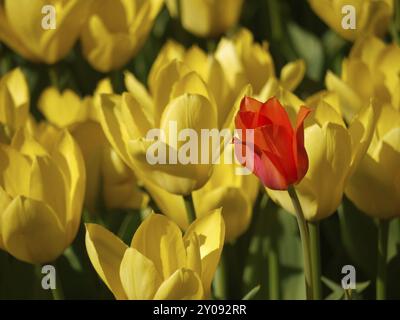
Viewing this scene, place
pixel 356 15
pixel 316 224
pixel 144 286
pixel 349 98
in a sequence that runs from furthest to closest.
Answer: pixel 356 15 → pixel 349 98 → pixel 316 224 → pixel 144 286

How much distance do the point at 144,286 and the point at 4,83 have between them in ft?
1.31

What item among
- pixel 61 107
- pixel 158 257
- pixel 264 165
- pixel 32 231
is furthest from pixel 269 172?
pixel 61 107

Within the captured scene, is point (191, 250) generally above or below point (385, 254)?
above

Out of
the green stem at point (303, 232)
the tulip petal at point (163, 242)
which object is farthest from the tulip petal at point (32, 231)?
the green stem at point (303, 232)

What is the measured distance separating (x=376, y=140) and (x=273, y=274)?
16 centimetres

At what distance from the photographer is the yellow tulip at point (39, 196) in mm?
896

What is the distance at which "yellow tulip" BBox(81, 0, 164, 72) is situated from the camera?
1255mm

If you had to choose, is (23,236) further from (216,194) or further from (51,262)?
(216,194)

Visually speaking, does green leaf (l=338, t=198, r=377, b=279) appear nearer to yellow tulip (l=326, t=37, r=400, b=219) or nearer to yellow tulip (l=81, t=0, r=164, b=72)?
yellow tulip (l=326, t=37, r=400, b=219)

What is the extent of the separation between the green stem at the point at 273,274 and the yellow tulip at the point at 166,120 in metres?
0.14

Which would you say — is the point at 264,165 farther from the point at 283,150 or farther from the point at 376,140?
the point at 376,140
